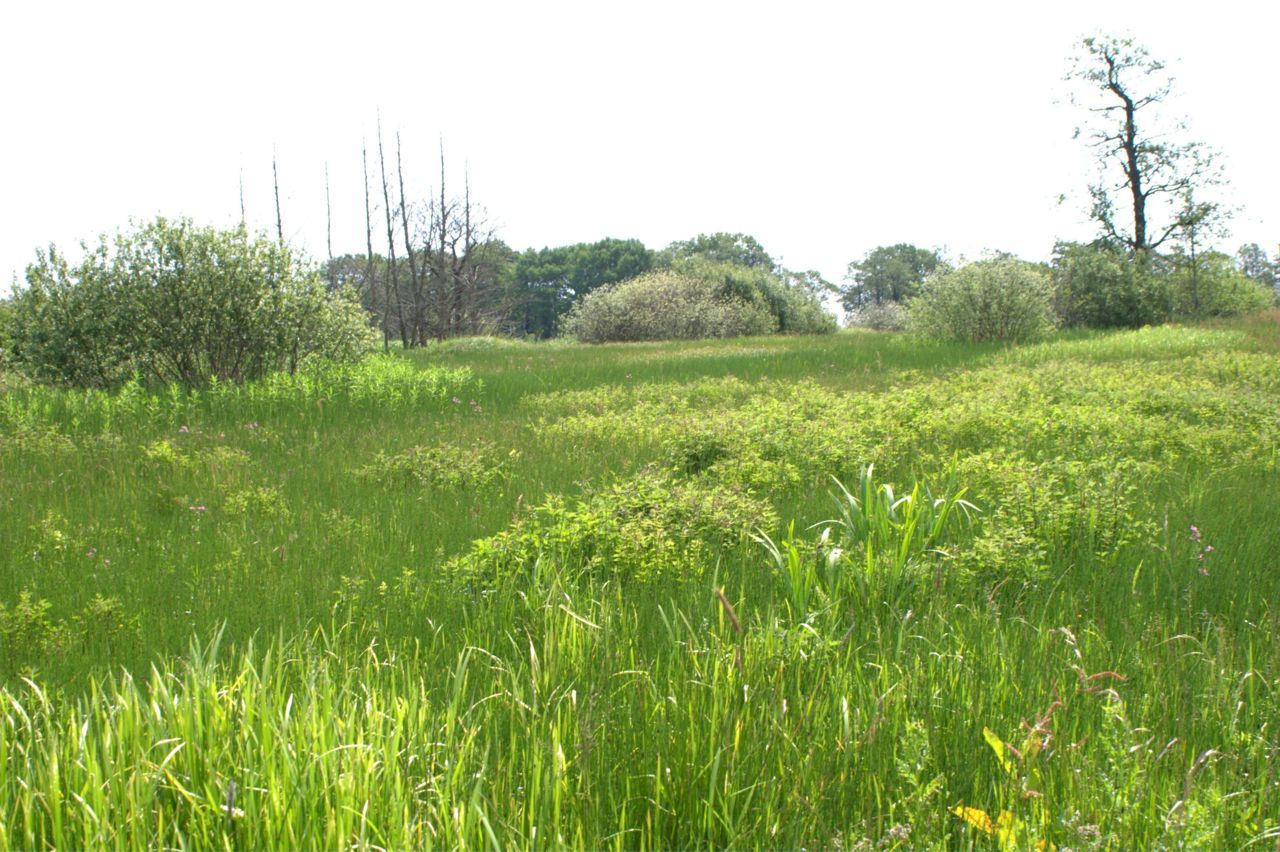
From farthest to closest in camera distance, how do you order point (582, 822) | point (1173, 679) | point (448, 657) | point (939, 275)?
point (939, 275), point (448, 657), point (1173, 679), point (582, 822)

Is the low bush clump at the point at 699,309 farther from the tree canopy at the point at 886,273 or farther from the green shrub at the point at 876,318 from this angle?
the tree canopy at the point at 886,273

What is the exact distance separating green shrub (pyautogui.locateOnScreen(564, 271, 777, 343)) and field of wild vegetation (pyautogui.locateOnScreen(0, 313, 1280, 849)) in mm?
33018

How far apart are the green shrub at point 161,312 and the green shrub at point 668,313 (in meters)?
29.7

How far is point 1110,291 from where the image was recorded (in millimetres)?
30672

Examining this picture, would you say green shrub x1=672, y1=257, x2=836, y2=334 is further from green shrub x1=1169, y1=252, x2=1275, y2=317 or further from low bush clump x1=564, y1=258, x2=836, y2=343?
green shrub x1=1169, y1=252, x2=1275, y2=317

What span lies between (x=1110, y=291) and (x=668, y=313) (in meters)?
20.0

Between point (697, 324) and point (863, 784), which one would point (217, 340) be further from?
point (697, 324)

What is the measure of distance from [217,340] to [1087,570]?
1284 centimetres

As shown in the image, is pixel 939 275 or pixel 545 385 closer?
pixel 545 385

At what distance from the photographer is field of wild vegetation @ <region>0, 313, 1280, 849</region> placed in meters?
1.92

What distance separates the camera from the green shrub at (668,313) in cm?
4219

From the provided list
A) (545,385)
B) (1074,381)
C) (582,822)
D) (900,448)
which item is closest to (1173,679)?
(582,822)

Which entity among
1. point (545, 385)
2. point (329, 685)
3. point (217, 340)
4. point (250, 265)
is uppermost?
point (250, 265)

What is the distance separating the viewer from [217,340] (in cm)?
1309
